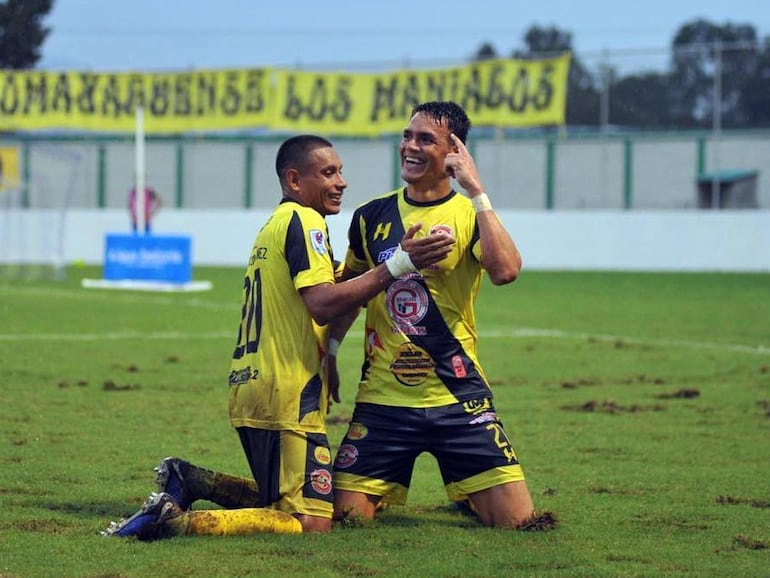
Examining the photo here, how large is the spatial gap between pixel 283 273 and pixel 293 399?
0.57 meters

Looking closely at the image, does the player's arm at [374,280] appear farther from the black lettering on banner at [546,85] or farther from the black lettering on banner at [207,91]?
the black lettering on banner at [207,91]

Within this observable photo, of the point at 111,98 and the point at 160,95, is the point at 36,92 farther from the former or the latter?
the point at 160,95

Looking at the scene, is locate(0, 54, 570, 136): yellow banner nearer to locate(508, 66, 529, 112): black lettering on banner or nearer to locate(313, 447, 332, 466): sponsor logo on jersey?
locate(508, 66, 529, 112): black lettering on banner

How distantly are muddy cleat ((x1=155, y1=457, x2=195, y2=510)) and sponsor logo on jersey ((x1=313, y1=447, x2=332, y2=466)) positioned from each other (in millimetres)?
608

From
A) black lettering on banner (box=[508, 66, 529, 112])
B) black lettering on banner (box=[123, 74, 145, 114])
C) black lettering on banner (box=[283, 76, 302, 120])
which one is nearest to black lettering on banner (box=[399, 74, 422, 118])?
black lettering on banner (box=[508, 66, 529, 112])

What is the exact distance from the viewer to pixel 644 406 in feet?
36.6

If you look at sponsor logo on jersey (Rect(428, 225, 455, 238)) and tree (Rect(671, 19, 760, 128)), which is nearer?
sponsor logo on jersey (Rect(428, 225, 455, 238))

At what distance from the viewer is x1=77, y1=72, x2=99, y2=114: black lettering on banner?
121ft

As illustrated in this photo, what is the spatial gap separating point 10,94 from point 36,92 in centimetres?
75

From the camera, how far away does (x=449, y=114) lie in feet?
21.8

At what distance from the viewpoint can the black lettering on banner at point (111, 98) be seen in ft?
121

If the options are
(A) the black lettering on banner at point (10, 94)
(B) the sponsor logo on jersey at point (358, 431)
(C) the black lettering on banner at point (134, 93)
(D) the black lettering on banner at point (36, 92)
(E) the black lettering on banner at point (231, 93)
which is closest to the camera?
(B) the sponsor logo on jersey at point (358, 431)

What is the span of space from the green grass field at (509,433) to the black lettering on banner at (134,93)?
17.7 m

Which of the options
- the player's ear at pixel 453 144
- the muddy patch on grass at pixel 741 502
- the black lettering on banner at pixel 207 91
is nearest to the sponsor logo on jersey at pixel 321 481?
the player's ear at pixel 453 144
